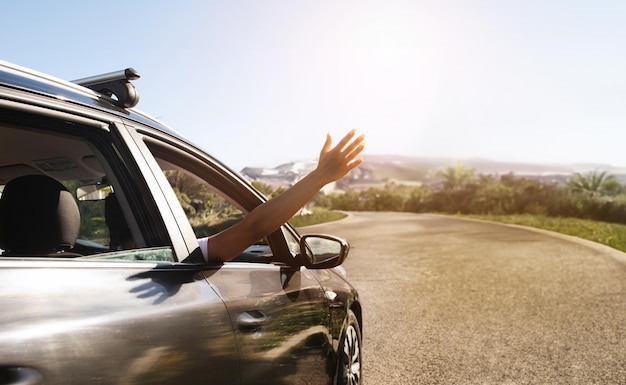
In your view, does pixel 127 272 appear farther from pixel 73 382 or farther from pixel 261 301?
pixel 261 301

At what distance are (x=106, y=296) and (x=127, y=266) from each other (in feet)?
0.66

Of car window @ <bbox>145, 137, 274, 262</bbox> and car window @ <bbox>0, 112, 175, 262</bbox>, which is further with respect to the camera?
car window @ <bbox>145, 137, 274, 262</bbox>

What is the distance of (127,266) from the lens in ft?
6.30

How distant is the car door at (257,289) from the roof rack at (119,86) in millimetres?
127

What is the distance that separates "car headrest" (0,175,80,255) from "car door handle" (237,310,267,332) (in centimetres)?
Result: 63

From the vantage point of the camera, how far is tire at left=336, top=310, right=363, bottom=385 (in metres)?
3.61

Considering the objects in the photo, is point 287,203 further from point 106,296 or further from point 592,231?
point 592,231

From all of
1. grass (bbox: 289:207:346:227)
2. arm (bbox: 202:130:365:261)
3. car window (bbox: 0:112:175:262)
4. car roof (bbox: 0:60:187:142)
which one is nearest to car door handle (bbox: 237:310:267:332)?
arm (bbox: 202:130:365:261)

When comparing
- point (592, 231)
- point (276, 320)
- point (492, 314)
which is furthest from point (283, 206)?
point (592, 231)

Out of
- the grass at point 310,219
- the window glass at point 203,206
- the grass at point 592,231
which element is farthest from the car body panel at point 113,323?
the grass at point 310,219

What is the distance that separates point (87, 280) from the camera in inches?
66.8

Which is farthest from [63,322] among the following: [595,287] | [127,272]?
[595,287]

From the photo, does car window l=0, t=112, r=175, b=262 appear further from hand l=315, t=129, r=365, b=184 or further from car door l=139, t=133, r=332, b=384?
hand l=315, t=129, r=365, b=184

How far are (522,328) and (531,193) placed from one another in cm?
3053
